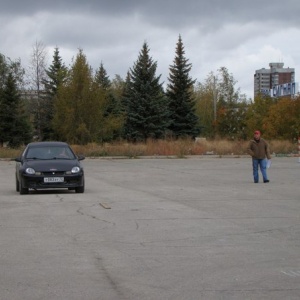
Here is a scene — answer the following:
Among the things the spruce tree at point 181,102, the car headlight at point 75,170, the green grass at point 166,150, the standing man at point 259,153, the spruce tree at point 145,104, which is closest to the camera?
the car headlight at point 75,170

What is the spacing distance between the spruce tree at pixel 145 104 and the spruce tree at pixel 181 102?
9.04 feet

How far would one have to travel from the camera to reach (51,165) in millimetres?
16828

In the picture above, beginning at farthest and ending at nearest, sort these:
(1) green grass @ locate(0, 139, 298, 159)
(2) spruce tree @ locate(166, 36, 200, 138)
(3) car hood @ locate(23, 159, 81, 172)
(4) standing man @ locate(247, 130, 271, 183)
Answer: (2) spruce tree @ locate(166, 36, 200, 138) → (1) green grass @ locate(0, 139, 298, 159) → (4) standing man @ locate(247, 130, 271, 183) → (3) car hood @ locate(23, 159, 81, 172)

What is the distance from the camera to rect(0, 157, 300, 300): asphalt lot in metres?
6.36

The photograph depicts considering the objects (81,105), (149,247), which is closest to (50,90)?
(81,105)

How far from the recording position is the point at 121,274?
23.0 ft

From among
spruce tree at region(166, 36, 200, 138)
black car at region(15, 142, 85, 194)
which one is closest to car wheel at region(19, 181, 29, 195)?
black car at region(15, 142, 85, 194)

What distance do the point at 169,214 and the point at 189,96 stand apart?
57055mm

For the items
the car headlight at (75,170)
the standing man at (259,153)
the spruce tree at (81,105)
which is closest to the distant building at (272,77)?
the spruce tree at (81,105)

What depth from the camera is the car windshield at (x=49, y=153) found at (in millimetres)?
17766

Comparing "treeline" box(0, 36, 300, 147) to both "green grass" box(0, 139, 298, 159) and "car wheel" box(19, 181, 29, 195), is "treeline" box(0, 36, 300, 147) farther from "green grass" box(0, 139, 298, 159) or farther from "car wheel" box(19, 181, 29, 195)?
Answer: "car wheel" box(19, 181, 29, 195)

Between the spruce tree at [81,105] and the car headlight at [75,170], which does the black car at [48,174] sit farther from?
the spruce tree at [81,105]

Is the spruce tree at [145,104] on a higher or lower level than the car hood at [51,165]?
higher

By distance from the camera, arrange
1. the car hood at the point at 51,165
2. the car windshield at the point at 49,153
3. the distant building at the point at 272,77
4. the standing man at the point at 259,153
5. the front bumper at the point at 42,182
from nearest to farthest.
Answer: the front bumper at the point at 42,182
the car hood at the point at 51,165
the car windshield at the point at 49,153
the standing man at the point at 259,153
the distant building at the point at 272,77
